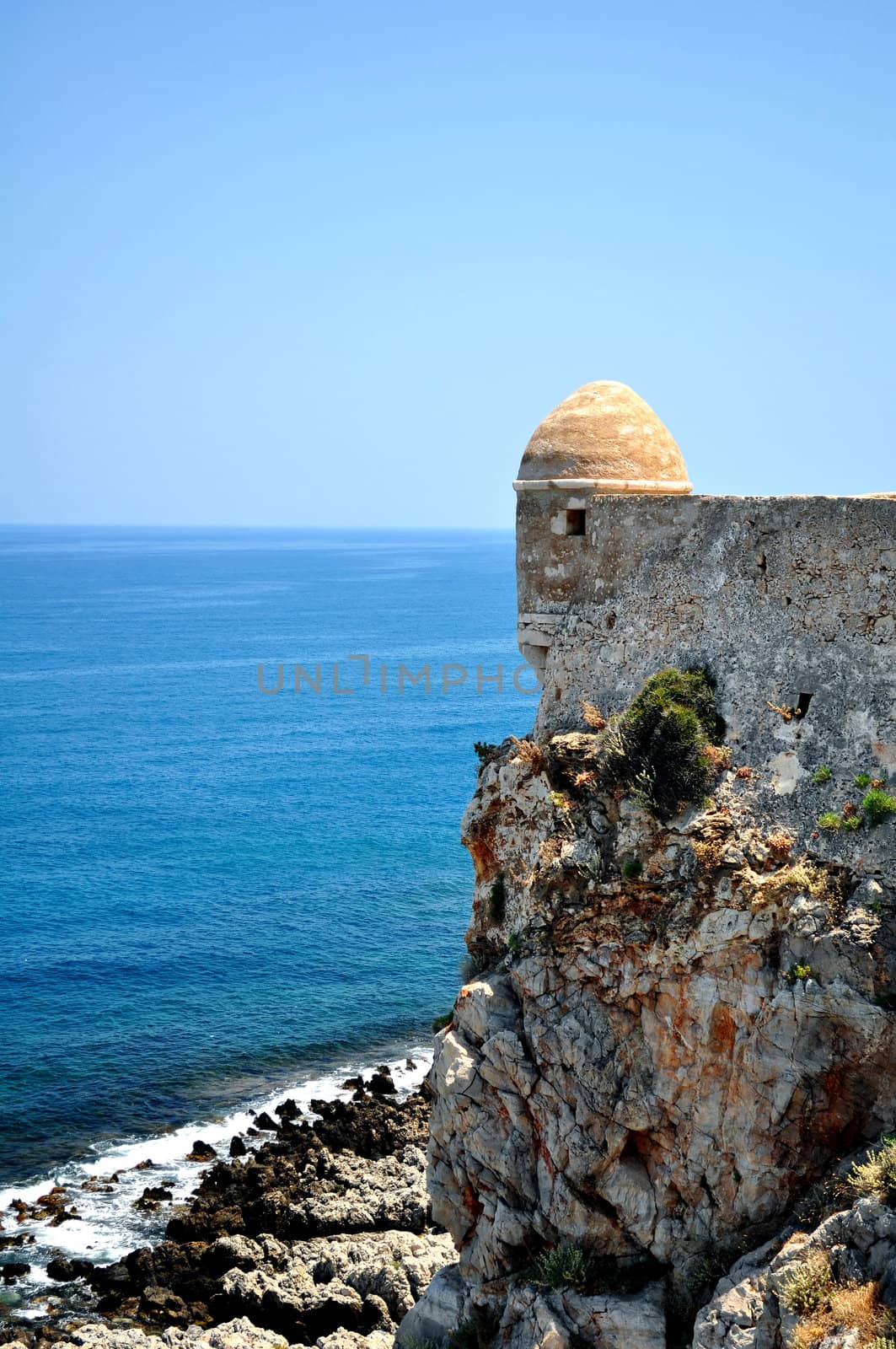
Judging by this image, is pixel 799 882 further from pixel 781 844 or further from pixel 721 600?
pixel 721 600

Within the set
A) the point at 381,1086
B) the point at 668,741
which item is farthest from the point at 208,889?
the point at 668,741

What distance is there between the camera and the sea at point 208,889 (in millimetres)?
35719

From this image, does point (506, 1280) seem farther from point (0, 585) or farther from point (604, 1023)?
point (0, 585)

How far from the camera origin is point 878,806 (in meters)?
16.5

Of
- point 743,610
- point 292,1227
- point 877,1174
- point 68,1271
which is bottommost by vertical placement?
point 68,1271

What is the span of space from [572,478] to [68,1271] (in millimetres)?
20444

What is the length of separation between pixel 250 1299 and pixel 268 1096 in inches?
412

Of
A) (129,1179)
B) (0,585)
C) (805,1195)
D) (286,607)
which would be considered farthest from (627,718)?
(0,585)

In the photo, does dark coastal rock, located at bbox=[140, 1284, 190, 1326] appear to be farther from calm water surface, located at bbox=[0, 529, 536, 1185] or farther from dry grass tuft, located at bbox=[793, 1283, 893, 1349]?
dry grass tuft, located at bbox=[793, 1283, 893, 1349]

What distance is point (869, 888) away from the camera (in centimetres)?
1638

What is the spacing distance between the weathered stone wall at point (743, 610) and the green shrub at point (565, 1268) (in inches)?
281

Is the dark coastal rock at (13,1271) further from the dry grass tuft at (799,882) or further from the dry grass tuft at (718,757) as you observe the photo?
the dry grass tuft at (799,882)

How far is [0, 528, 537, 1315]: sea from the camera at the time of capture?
35.7 m

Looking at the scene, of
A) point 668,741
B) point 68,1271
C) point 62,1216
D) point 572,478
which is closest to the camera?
point 668,741
